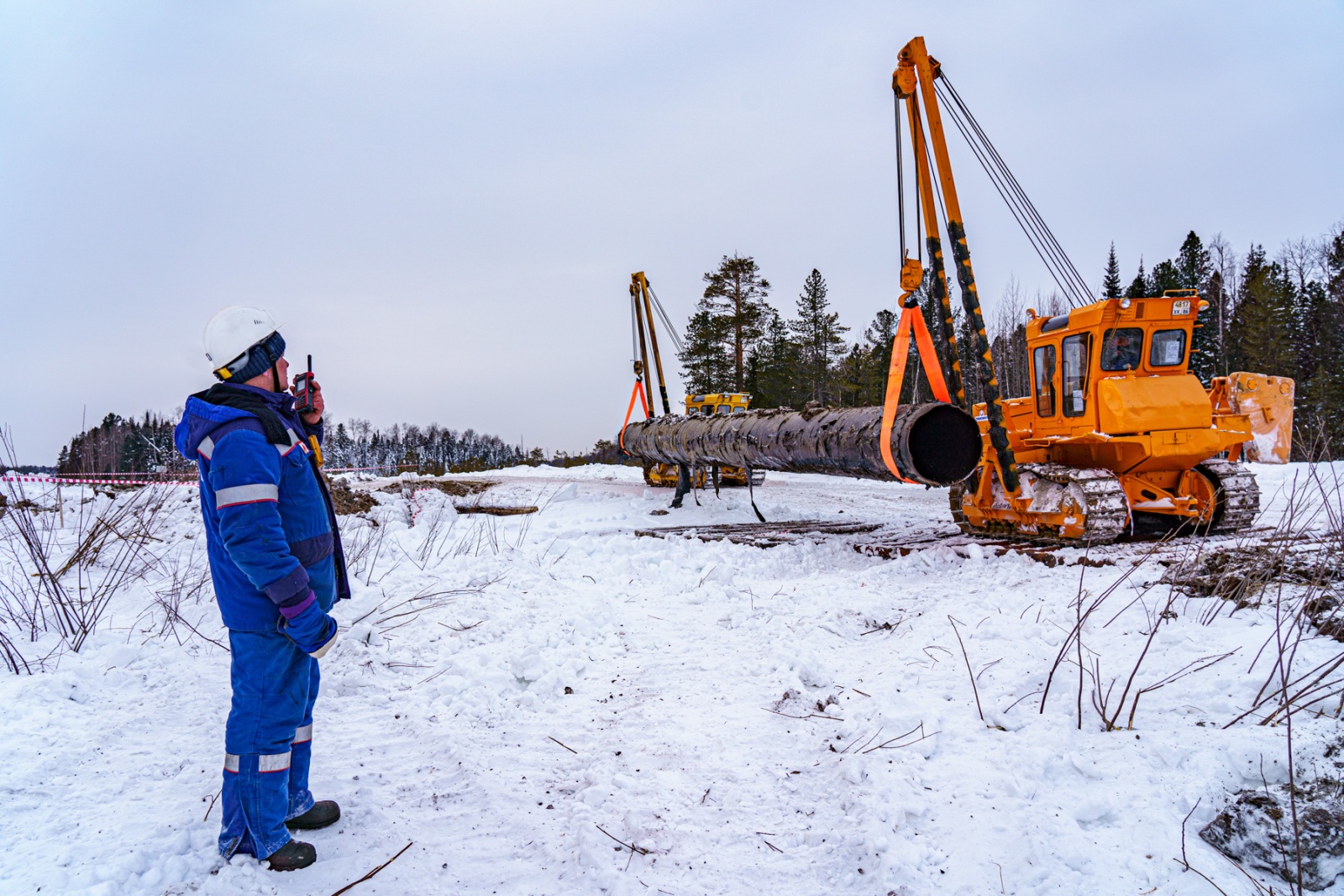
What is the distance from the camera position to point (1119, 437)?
827cm

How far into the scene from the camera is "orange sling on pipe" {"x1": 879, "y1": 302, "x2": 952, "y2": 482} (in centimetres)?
625

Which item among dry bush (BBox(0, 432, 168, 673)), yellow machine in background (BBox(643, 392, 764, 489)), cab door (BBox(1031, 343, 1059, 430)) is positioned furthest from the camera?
yellow machine in background (BBox(643, 392, 764, 489))

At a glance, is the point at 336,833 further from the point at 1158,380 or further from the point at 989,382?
the point at 1158,380

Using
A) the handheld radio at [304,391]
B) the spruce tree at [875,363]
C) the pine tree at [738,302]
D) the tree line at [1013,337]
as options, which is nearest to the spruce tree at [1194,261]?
the tree line at [1013,337]

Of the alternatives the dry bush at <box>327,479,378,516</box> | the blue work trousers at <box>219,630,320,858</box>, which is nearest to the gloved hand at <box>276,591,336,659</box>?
the blue work trousers at <box>219,630,320,858</box>

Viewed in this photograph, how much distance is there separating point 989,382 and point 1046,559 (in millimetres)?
2066

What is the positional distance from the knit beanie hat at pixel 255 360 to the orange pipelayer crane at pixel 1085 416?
666 centimetres

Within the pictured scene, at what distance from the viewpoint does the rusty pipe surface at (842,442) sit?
6.34 meters

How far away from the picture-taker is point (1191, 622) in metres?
4.06

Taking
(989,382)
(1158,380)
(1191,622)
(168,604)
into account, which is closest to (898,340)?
(989,382)

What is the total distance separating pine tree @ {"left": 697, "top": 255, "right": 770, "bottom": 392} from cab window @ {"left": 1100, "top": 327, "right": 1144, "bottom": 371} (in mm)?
25330

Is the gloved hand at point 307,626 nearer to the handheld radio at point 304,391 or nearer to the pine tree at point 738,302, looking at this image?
the handheld radio at point 304,391

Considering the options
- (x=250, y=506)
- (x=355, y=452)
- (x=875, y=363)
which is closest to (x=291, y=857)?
(x=250, y=506)

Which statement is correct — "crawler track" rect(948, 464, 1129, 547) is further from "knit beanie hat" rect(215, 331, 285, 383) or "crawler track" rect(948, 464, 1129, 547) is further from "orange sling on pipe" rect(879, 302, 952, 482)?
"knit beanie hat" rect(215, 331, 285, 383)
